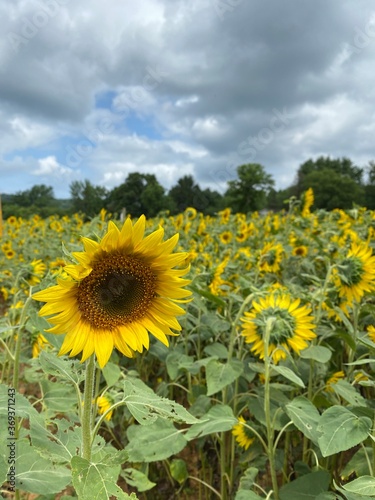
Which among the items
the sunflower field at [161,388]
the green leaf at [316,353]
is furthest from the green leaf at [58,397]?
the green leaf at [316,353]

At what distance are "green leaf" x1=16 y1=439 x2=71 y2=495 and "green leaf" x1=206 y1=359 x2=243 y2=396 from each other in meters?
0.68

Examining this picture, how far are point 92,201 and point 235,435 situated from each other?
18854 millimetres

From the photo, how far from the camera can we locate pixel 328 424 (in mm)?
1275

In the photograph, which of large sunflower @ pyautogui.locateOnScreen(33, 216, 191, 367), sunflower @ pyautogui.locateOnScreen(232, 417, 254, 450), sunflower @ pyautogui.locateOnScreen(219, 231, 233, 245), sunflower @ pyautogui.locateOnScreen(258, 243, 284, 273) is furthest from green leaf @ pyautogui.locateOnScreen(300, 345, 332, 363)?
sunflower @ pyautogui.locateOnScreen(219, 231, 233, 245)

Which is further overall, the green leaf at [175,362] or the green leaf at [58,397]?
the green leaf at [175,362]

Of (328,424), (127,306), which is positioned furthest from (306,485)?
(127,306)

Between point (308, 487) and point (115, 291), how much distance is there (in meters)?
0.93

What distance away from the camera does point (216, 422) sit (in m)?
1.50

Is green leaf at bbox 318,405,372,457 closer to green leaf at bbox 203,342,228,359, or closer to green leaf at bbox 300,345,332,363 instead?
green leaf at bbox 300,345,332,363

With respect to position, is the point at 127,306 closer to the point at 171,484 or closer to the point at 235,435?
the point at 235,435

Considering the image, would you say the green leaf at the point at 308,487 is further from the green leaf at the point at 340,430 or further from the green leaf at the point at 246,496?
the green leaf at the point at 340,430

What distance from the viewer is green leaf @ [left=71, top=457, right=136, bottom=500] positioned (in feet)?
2.98

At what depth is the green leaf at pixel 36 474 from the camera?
3.76ft

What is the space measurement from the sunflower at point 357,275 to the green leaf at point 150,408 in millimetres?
1271
